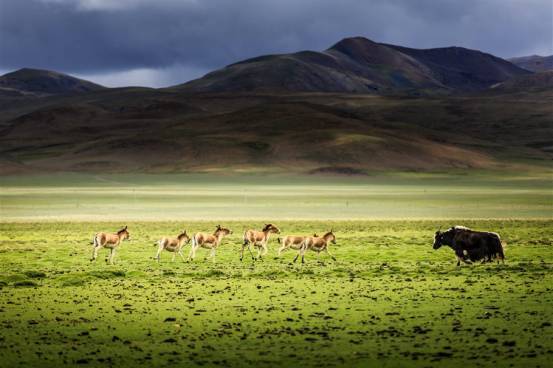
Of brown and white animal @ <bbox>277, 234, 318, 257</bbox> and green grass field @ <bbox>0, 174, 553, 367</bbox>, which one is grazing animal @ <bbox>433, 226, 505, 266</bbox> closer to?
green grass field @ <bbox>0, 174, 553, 367</bbox>

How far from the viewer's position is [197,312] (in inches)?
670

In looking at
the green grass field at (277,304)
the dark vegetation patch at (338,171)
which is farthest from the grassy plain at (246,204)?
the dark vegetation patch at (338,171)

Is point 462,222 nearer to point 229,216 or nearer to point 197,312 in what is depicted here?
point 229,216

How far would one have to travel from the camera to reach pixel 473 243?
78.3 ft

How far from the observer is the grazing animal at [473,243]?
23734 millimetres

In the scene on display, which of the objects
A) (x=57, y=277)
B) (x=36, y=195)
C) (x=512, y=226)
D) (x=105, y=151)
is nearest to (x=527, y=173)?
(x=105, y=151)

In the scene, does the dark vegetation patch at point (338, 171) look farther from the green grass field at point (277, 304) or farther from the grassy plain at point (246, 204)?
the green grass field at point (277, 304)

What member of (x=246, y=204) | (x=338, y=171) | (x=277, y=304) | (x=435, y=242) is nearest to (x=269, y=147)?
(x=338, y=171)

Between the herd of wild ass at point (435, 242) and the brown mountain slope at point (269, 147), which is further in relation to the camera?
the brown mountain slope at point (269, 147)

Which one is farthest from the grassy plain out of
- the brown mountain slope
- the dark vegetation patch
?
the brown mountain slope

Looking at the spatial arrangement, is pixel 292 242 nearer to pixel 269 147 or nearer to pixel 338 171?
pixel 338 171

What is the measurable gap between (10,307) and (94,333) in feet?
11.8

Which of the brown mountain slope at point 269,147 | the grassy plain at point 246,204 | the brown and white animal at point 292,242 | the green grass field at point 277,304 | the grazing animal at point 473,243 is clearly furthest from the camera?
the brown mountain slope at point 269,147

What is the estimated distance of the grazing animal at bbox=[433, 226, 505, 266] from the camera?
2373 cm
